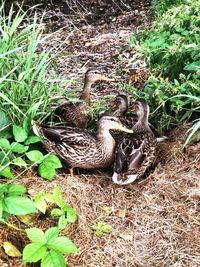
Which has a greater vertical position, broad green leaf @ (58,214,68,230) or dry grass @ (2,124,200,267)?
broad green leaf @ (58,214,68,230)

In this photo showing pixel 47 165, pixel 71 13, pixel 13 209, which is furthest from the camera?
pixel 71 13

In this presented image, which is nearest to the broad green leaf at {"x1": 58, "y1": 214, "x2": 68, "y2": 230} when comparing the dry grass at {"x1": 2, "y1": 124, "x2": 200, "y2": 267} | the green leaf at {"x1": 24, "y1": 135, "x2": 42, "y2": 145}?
the dry grass at {"x1": 2, "y1": 124, "x2": 200, "y2": 267}

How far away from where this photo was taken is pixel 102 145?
4641 mm

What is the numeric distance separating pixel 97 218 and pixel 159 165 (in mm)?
746

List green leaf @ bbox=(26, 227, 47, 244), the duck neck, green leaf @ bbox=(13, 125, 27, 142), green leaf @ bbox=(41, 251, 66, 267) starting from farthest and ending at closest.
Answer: the duck neck, green leaf @ bbox=(13, 125, 27, 142), green leaf @ bbox=(26, 227, 47, 244), green leaf @ bbox=(41, 251, 66, 267)

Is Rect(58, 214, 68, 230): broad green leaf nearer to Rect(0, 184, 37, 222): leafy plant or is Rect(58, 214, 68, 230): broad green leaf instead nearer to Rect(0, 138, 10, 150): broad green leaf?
Rect(0, 184, 37, 222): leafy plant

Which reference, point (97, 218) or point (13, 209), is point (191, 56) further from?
point (13, 209)

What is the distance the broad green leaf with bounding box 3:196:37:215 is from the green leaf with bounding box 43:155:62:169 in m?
0.64

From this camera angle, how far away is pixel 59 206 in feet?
13.1

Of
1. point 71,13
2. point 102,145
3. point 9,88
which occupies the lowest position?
point 71,13

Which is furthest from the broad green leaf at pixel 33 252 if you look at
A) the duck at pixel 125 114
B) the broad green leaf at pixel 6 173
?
the duck at pixel 125 114

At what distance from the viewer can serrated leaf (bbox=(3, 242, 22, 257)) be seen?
3818mm

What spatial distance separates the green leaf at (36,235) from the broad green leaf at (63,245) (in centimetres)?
6

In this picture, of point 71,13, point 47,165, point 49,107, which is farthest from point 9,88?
point 71,13
